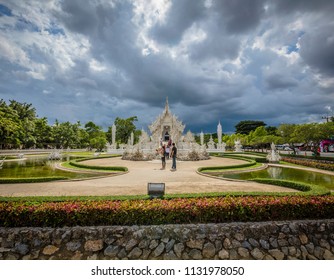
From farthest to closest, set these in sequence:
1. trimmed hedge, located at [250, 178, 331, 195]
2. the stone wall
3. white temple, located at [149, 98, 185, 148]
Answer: white temple, located at [149, 98, 185, 148] < trimmed hedge, located at [250, 178, 331, 195] < the stone wall

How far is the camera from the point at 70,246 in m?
5.41

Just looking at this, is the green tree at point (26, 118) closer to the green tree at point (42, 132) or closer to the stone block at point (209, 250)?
the green tree at point (42, 132)

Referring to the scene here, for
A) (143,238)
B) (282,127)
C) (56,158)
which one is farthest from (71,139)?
(143,238)

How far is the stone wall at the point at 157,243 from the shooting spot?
17.7 ft

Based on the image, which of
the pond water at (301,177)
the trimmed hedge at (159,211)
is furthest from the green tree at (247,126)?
the trimmed hedge at (159,211)

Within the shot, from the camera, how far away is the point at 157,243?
5461 mm

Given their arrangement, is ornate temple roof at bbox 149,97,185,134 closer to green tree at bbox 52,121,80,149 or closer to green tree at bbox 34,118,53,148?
green tree at bbox 52,121,80,149

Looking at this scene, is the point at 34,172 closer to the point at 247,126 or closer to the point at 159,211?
the point at 159,211

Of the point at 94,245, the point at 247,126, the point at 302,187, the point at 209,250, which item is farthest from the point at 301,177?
the point at 247,126

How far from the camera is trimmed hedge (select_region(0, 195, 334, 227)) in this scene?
5715 millimetres

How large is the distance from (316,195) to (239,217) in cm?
346

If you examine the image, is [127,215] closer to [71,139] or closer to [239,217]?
[239,217]

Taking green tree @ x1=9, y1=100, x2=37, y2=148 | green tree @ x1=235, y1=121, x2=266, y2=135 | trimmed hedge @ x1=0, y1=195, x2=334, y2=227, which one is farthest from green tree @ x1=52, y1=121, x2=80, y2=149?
green tree @ x1=235, y1=121, x2=266, y2=135

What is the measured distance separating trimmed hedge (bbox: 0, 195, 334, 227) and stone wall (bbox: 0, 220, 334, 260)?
26cm
